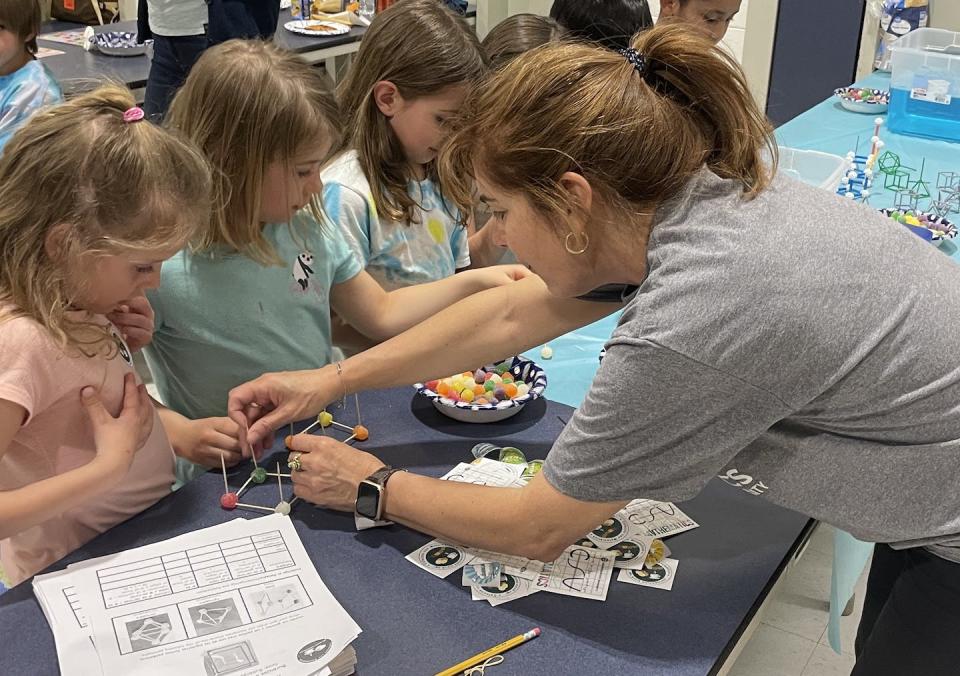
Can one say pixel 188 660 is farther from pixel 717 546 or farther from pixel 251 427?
pixel 717 546

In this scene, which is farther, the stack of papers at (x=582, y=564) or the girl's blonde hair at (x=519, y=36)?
the girl's blonde hair at (x=519, y=36)

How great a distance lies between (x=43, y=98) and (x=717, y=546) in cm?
248

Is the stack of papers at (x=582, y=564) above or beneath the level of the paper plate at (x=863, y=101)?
beneath

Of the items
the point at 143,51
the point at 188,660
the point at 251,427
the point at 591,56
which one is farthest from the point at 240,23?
the point at 188,660

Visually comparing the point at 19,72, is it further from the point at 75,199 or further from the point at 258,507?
the point at 258,507

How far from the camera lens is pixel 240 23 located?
10.6 feet

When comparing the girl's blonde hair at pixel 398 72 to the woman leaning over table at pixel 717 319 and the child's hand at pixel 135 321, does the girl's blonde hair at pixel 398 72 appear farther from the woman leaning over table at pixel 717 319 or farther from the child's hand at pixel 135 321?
the woman leaning over table at pixel 717 319

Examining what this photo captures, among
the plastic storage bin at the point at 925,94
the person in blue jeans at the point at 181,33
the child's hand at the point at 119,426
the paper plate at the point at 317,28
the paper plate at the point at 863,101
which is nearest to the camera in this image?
the child's hand at the point at 119,426

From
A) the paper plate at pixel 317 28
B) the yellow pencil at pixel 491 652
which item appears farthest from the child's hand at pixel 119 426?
the paper plate at pixel 317 28

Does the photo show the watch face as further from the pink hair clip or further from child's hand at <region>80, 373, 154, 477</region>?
the pink hair clip

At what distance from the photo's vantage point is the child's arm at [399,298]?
1799mm

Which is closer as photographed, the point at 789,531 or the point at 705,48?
the point at 705,48

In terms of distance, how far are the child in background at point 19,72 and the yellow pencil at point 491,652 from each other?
2344 millimetres

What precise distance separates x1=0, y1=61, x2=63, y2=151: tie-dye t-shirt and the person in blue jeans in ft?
1.29
